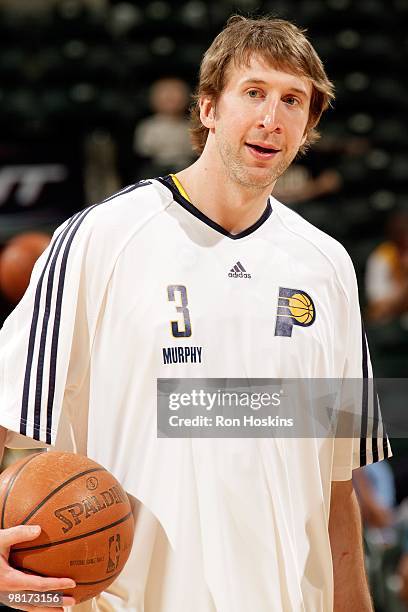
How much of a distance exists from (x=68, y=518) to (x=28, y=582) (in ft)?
0.53

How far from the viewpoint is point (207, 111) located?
9.03ft

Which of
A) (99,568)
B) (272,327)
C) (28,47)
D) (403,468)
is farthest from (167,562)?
(28,47)

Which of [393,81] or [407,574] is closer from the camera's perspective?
[407,574]

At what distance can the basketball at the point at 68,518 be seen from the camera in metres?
2.20

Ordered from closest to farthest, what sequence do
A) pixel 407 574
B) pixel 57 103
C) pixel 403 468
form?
pixel 407 574 < pixel 403 468 < pixel 57 103

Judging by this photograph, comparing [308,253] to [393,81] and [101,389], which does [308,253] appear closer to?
[101,389]

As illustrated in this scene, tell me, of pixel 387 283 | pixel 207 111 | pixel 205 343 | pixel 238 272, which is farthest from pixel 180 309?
pixel 387 283

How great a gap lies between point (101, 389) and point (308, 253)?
2.32 ft

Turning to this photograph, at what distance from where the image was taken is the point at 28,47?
30.7ft

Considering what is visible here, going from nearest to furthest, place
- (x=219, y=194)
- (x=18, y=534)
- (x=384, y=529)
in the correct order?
(x=18, y=534), (x=219, y=194), (x=384, y=529)

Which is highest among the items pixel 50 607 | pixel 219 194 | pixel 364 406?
pixel 219 194

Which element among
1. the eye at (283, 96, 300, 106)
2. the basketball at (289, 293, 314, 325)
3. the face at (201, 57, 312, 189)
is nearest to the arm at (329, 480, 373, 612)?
the basketball at (289, 293, 314, 325)

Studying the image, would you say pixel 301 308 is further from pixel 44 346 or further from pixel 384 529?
pixel 384 529

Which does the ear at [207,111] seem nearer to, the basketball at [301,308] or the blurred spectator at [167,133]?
the basketball at [301,308]
